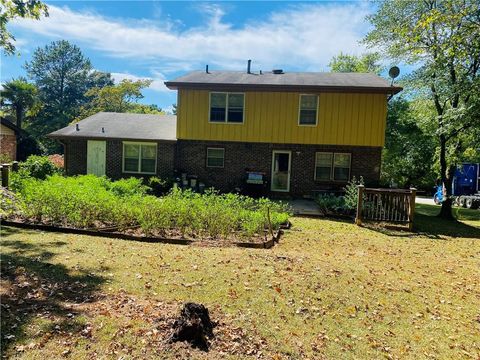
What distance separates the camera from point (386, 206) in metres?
11.4

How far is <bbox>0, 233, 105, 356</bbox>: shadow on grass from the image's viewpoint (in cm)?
346

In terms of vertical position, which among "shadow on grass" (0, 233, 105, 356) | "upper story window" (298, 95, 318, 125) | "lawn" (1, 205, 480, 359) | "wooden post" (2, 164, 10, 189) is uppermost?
"upper story window" (298, 95, 318, 125)

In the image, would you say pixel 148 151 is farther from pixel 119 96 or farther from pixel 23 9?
pixel 119 96

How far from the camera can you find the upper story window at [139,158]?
1738 cm

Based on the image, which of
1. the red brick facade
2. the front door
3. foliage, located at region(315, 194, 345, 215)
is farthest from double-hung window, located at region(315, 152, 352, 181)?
foliage, located at region(315, 194, 345, 215)

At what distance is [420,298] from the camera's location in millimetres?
5305

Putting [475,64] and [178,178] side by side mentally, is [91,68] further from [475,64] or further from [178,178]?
[475,64]

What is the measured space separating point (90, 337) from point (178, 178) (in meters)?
13.4

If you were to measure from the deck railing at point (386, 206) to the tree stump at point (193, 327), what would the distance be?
29.0 feet

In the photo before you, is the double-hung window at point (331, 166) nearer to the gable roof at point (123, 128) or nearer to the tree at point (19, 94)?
the gable roof at point (123, 128)

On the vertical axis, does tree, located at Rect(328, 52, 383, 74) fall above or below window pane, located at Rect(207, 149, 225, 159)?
above

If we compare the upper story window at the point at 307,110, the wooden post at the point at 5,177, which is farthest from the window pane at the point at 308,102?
the wooden post at the point at 5,177

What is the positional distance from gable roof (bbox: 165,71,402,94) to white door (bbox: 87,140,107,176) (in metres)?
4.56

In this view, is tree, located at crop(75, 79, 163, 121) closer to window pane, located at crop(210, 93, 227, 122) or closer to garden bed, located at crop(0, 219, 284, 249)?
window pane, located at crop(210, 93, 227, 122)
